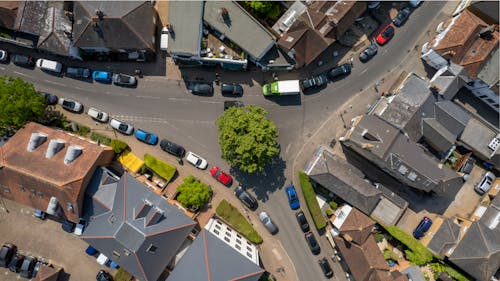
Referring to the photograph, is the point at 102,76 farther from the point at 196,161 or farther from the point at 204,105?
the point at 196,161

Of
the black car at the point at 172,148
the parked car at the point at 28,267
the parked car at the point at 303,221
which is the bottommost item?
the parked car at the point at 28,267

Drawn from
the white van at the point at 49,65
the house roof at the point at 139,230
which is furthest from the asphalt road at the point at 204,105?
the house roof at the point at 139,230

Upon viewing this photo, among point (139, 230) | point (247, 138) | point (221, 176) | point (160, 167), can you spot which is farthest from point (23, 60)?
point (247, 138)

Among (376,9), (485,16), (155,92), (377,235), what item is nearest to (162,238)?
(155,92)

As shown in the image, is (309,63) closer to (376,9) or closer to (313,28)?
(313,28)

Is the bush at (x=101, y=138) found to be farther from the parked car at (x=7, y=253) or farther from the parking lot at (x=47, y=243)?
the parked car at (x=7, y=253)

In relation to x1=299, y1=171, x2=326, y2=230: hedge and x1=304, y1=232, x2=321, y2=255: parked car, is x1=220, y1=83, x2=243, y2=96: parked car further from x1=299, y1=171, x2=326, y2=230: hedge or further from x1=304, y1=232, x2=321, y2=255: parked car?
x1=304, y1=232, x2=321, y2=255: parked car

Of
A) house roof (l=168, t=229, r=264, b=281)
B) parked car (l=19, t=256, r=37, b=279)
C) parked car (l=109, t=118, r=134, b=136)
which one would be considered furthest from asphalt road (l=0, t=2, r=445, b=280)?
parked car (l=19, t=256, r=37, b=279)

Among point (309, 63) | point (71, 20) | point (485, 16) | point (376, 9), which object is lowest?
point (71, 20)
